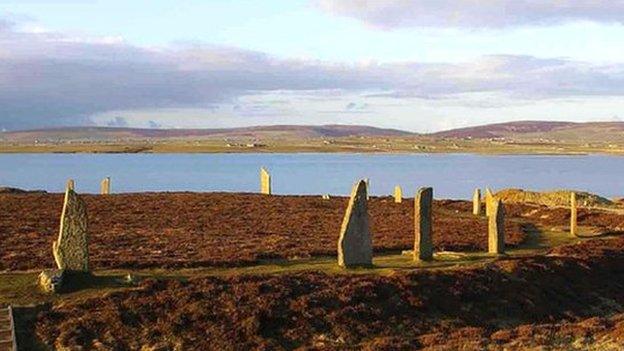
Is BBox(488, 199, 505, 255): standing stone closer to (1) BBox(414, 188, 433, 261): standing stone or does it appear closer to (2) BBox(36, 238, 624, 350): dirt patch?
(2) BBox(36, 238, 624, 350): dirt patch

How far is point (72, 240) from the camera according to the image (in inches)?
992

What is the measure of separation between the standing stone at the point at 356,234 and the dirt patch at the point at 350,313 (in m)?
1.69

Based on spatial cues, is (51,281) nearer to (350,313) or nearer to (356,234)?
(350,313)

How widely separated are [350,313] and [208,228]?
57.5 ft

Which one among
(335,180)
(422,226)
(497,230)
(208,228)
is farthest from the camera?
(335,180)

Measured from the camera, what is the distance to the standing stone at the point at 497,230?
31.8 meters

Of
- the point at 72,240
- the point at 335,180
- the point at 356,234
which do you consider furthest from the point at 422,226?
the point at 335,180

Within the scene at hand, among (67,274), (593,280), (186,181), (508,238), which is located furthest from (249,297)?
(186,181)

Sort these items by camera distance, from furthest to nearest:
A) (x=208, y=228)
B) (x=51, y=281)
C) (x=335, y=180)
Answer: (x=335, y=180) → (x=208, y=228) → (x=51, y=281)

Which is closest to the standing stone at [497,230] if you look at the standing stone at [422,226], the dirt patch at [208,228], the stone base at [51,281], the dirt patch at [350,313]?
the dirt patch at [208,228]

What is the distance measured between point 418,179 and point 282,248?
325 feet

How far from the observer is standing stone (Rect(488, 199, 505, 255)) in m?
31.8

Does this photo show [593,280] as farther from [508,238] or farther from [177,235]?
[177,235]

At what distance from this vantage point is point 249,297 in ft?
77.9
